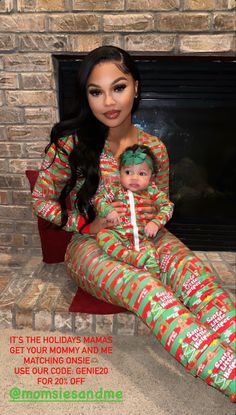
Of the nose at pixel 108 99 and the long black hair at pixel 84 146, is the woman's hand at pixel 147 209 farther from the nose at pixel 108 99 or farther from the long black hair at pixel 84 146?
the nose at pixel 108 99

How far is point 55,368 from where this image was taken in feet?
4.89

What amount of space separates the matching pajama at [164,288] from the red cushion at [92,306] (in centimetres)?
7

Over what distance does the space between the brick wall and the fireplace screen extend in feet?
0.42

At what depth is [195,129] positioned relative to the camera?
2.32 metres

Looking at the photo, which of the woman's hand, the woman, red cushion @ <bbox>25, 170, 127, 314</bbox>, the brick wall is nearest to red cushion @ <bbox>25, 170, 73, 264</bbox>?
red cushion @ <bbox>25, 170, 127, 314</bbox>

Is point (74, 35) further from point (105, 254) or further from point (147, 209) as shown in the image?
point (105, 254)

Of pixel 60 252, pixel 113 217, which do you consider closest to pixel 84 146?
pixel 113 217

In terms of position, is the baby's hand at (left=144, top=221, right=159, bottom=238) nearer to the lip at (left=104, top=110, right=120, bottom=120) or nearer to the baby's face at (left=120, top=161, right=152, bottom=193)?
the baby's face at (left=120, top=161, right=152, bottom=193)

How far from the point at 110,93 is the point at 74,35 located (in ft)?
2.08

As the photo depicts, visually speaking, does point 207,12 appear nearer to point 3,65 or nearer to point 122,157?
point 122,157

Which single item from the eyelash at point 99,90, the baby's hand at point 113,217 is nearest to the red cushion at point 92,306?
the baby's hand at point 113,217

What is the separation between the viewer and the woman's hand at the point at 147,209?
1.60m

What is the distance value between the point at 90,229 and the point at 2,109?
917 millimetres

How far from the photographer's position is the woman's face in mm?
1477
